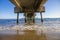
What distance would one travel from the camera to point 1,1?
43.6 ft

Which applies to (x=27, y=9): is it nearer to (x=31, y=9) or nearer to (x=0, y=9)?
(x=31, y=9)

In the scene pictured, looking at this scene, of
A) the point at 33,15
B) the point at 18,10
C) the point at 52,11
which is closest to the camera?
the point at 18,10

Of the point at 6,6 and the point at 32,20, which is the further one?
the point at 6,6

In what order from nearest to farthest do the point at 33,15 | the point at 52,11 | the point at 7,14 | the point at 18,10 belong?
the point at 18,10 < the point at 33,15 < the point at 7,14 < the point at 52,11

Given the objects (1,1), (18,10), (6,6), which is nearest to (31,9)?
(18,10)

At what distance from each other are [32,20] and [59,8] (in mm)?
3207

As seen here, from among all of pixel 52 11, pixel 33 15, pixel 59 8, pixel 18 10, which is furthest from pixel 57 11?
pixel 18 10

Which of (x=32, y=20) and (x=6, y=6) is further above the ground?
(x=6, y=6)

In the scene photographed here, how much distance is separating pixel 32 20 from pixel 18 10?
214 centimetres

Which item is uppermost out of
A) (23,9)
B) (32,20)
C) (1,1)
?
(1,1)

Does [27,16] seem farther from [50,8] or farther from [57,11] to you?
[50,8]

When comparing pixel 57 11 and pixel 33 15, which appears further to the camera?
pixel 57 11

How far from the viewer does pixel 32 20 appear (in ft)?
41.2

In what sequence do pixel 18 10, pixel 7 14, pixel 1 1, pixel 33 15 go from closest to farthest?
pixel 18 10 < pixel 33 15 < pixel 1 1 < pixel 7 14
